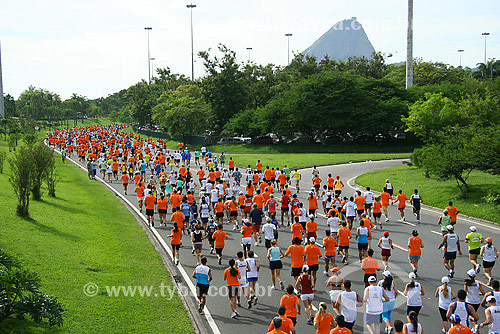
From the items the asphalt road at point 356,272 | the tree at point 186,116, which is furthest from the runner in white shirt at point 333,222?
the tree at point 186,116

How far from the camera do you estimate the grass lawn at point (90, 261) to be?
32.8ft

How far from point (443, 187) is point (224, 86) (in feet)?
146

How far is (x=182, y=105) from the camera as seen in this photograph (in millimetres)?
63688

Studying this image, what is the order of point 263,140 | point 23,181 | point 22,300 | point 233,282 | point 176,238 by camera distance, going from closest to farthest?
1. point 22,300
2. point 233,282
3. point 176,238
4. point 23,181
5. point 263,140

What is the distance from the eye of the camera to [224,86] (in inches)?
2630

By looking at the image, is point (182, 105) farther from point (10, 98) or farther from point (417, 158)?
point (10, 98)

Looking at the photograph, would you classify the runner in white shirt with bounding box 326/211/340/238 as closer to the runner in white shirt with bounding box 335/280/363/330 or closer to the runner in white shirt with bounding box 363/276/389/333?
the runner in white shirt with bounding box 363/276/389/333

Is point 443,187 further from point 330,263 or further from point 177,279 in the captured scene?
point 177,279

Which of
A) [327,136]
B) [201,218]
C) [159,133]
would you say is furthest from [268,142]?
[201,218]

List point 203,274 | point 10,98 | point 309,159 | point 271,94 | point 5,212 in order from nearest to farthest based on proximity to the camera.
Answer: point 203,274, point 5,212, point 309,159, point 271,94, point 10,98

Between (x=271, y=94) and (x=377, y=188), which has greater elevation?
(x=271, y=94)

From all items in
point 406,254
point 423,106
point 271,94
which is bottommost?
point 406,254

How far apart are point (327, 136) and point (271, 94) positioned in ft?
49.8

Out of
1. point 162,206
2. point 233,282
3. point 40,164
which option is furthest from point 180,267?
point 40,164
